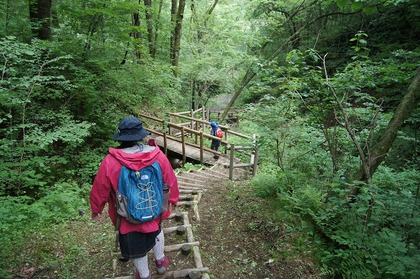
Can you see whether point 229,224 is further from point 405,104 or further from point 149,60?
point 149,60

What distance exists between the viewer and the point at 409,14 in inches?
410

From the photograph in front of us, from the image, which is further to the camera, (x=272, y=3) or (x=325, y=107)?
(x=272, y=3)

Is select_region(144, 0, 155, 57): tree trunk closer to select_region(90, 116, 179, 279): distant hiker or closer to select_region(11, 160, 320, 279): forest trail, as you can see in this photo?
select_region(11, 160, 320, 279): forest trail

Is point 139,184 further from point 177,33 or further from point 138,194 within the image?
point 177,33

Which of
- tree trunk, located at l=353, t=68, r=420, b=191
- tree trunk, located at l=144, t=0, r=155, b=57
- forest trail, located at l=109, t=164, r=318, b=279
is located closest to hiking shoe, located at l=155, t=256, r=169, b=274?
forest trail, located at l=109, t=164, r=318, b=279

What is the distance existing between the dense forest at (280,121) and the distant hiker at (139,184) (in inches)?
58.7

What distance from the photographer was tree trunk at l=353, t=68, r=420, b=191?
2.94 m

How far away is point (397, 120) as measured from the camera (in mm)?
3033

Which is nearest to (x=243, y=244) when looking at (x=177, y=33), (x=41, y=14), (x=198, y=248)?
(x=198, y=248)

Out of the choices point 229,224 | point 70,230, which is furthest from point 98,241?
point 229,224

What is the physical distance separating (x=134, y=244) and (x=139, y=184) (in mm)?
617

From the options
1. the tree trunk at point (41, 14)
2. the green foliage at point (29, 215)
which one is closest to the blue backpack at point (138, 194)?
the green foliage at point (29, 215)

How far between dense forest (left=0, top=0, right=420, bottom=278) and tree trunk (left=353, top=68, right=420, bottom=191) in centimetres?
1

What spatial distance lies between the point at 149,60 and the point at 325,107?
7911 millimetres
